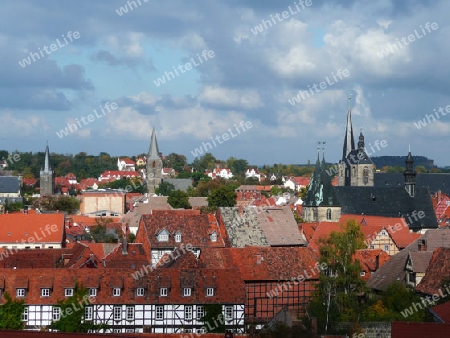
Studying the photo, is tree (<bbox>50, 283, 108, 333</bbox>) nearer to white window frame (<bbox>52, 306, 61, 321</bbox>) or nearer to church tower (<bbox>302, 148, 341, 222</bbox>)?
white window frame (<bbox>52, 306, 61, 321</bbox>)

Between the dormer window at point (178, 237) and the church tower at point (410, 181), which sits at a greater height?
the church tower at point (410, 181)

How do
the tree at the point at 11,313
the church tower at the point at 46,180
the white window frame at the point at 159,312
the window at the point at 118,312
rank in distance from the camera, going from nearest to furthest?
the tree at the point at 11,313
the window at the point at 118,312
the white window frame at the point at 159,312
the church tower at the point at 46,180

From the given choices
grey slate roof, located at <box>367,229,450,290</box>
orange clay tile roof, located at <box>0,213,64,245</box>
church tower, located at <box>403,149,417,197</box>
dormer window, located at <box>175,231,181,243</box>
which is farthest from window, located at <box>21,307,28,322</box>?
church tower, located at <box>403,149,417,197</box>

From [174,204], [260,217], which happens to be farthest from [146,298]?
[174,204]

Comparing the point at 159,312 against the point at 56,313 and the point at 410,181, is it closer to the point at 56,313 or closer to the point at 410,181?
the point at 56,313

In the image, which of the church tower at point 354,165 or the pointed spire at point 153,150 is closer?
the church tower at point 354,165

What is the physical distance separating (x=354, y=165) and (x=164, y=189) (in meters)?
50.1

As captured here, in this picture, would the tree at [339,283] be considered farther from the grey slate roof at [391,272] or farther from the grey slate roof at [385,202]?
the grey slate roof at [385,202]

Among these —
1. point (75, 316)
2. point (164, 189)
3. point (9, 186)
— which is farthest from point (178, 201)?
point (75, 316)

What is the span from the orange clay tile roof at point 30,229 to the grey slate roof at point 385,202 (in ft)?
115

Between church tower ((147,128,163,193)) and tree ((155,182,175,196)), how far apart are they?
5942 mm

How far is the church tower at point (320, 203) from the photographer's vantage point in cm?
9250

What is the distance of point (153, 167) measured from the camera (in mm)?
171875

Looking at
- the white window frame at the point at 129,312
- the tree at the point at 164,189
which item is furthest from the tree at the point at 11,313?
the tree at the point at 164,189
